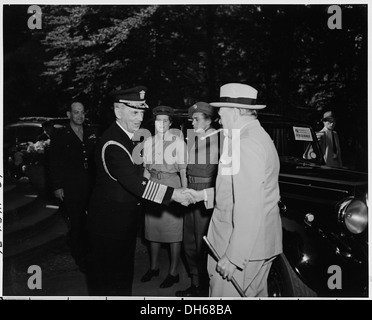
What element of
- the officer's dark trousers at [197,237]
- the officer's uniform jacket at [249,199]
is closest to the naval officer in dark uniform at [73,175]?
the officer's dark trousers at [197,237]

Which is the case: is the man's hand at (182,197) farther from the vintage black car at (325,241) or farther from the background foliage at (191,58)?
the background foliage at (191,58)

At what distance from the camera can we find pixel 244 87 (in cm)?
248

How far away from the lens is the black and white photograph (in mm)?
2492

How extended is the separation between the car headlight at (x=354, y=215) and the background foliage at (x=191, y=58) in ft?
1.96

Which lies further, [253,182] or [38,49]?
[38,49]

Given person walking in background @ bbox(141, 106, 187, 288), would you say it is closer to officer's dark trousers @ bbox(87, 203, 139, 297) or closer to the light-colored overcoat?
Result: officer's dark trousers @ bbox(87, 203, 139, 297)

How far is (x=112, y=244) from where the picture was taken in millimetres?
2852

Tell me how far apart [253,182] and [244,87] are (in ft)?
2.11

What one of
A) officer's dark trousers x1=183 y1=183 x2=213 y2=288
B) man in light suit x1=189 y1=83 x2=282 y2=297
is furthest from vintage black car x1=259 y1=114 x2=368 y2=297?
officer's dark trousers x1=183 y1=183 x2=213 y2=288

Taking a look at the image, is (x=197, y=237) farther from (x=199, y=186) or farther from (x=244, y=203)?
(x=244, y=203)

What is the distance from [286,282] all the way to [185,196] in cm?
94

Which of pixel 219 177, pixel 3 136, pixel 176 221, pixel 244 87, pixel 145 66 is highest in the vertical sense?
pixel 145 66

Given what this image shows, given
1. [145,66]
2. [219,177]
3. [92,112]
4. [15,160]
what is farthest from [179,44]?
[219,177]
